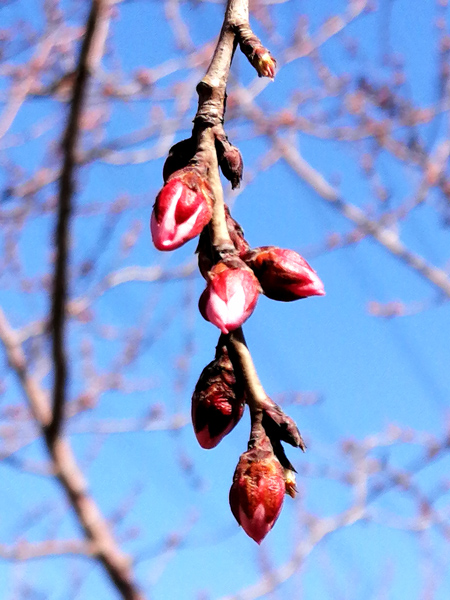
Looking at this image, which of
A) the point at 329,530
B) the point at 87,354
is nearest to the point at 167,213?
the point at 329,530

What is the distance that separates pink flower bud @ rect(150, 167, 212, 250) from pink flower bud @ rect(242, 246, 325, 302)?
2.6 inches

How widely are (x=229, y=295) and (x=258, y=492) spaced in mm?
175

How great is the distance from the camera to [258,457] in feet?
2.19

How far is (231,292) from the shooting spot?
651 mm

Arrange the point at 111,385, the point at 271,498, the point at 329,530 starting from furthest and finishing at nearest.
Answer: the point at 111,385 < the point at 329,530 < the point at 271,498

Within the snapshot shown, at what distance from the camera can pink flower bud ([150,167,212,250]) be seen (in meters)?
0.68

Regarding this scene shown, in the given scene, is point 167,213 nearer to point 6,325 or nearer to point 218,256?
point 218,256

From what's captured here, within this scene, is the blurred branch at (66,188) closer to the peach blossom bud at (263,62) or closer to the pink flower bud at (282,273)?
the peach blossom bud at (263,62)

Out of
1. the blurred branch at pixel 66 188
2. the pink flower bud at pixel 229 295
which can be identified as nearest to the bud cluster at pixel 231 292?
the pink flower bud at pixel 229 295

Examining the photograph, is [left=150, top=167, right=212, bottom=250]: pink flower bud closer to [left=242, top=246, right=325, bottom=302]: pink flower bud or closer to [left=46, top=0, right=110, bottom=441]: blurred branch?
[left=242, top=246, right=325, bottom=302]: pink flower bud

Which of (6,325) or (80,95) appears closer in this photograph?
(80,95)

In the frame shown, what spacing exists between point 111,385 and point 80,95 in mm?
2560

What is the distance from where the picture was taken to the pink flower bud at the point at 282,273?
71 centimetres

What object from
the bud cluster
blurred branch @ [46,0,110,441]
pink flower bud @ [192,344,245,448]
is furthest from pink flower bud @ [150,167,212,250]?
blurred branch @ [46,0,110,441]
